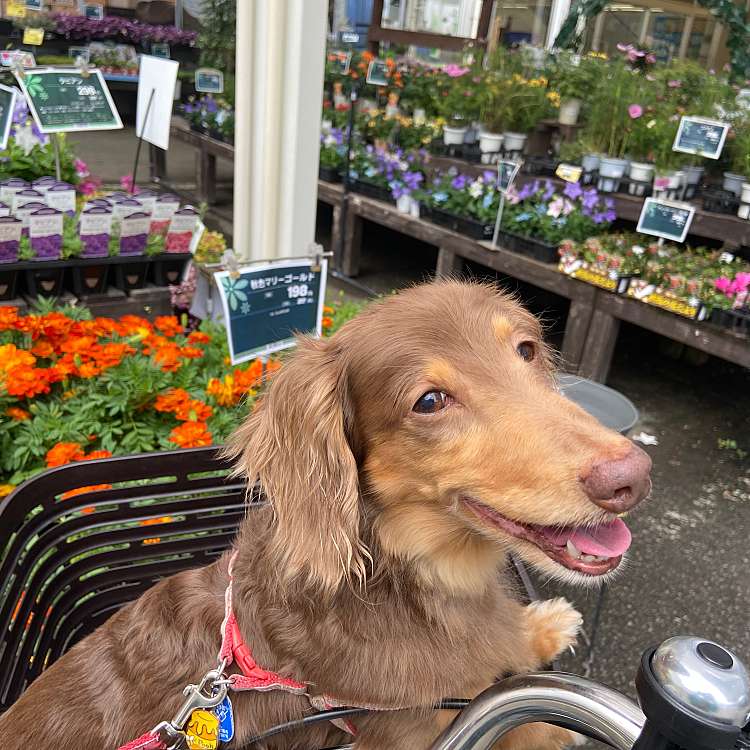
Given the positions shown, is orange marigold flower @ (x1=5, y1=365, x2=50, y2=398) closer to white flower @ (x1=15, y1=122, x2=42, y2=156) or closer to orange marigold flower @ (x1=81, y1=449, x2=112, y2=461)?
orange marigold flower @ (x1=81, y1=449, x2=112, y2=461)

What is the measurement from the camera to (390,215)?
5.69 m

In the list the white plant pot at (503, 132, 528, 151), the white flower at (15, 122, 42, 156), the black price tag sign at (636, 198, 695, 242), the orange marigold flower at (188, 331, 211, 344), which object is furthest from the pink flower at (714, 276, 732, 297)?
the white flower at (15, 122, 42, 156)

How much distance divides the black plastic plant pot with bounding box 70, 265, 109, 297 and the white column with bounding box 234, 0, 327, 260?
0.76 metres

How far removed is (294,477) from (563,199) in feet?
13.0

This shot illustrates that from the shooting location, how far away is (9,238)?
3.20 metres

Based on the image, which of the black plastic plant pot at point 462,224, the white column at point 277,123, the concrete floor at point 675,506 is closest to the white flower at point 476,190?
the black plastic plant pot at point 462,224

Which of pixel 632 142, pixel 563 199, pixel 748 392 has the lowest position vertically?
pixel 748 392

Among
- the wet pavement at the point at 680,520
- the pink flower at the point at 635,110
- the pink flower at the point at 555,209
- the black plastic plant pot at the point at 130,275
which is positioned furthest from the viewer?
the pink flower at the point at 635,110

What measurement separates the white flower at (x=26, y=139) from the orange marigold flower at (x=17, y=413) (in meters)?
2.36

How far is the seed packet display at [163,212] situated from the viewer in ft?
11.6

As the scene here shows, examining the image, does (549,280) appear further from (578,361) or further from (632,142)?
(632,142)

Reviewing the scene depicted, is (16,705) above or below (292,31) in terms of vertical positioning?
below

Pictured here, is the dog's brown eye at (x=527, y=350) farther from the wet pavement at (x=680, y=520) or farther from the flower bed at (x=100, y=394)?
the flower bed at (x=100, y=394)

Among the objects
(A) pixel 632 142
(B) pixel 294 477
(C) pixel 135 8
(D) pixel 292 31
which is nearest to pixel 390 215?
(A) pixel 632 142
